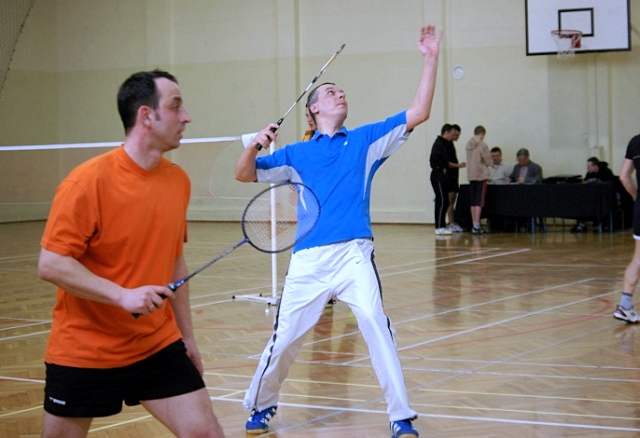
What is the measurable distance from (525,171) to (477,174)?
1602 mm

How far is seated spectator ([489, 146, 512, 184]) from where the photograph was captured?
2077 cm

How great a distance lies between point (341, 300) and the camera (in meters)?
5.33

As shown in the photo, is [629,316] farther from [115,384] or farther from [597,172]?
[597,172]

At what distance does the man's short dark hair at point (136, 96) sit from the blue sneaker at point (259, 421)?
2512 mm

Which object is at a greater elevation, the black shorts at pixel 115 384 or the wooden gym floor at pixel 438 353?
the black shorts at pixel 115 384

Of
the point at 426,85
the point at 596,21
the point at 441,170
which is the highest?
the point at 596,21

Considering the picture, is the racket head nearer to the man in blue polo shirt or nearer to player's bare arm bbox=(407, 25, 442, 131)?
the man in blue polo shirt

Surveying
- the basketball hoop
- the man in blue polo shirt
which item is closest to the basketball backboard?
the basketball hoop

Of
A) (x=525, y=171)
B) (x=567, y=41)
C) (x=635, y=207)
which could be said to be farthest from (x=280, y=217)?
(x=567, y=41)

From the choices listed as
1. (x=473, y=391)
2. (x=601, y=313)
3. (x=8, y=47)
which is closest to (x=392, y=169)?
(x=8, y=47)

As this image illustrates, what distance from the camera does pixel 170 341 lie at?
3.58 metres

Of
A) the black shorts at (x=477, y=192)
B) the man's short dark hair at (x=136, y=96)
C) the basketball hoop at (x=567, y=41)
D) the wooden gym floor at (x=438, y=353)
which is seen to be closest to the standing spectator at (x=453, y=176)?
the black shorts at (x=477, y=192)

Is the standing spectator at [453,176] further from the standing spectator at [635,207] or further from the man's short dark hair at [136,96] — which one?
the man's short dark hair at [136,96]

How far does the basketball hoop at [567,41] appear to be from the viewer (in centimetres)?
2045
